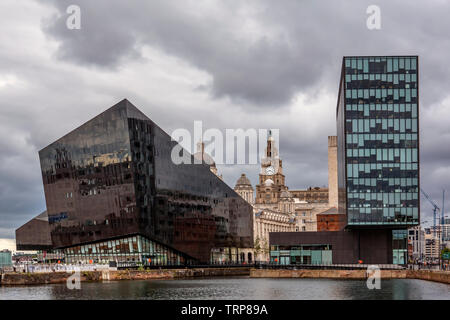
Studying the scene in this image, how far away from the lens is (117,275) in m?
107

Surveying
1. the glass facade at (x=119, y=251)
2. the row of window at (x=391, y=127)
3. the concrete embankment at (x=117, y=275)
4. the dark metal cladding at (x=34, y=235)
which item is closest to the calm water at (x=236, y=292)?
the concrete embankment at (x=117, y=275)

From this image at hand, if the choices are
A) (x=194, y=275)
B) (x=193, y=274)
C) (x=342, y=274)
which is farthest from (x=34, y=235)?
(x=342, y=274)

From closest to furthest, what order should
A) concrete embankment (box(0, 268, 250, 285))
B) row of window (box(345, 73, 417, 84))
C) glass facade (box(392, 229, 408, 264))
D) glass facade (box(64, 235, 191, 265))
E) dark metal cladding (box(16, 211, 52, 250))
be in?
concrete embankment (box(0, 268, 250, 285))
row of window (box(345, 73, 417, 84))
glass facade (box(64, 235, 191, 265))
glass facade (box(392, 229, 408, 264))
dark metal cladding (box(16, 211, 52, 250))

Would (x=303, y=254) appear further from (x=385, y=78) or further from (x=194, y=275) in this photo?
(x=385, y=78)

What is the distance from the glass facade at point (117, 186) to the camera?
121m

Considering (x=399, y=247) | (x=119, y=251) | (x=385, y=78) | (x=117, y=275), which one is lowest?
(x=117, y=275)

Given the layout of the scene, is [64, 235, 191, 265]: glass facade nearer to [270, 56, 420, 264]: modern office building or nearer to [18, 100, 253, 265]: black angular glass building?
[18, 100, 253, 265]: black angular glass building

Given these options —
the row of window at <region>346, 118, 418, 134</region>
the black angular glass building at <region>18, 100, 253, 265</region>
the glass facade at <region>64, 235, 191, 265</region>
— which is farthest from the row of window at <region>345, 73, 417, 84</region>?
the glass facade at <region>64, 235, 191, 265</region>

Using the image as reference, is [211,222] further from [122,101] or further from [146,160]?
[122,101]

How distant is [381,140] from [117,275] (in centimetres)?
4803

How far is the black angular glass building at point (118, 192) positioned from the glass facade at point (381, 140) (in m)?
33.7

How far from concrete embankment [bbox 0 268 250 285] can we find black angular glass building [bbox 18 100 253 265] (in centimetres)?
855

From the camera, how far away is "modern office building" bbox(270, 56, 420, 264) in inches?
4675

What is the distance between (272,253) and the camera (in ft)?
453
